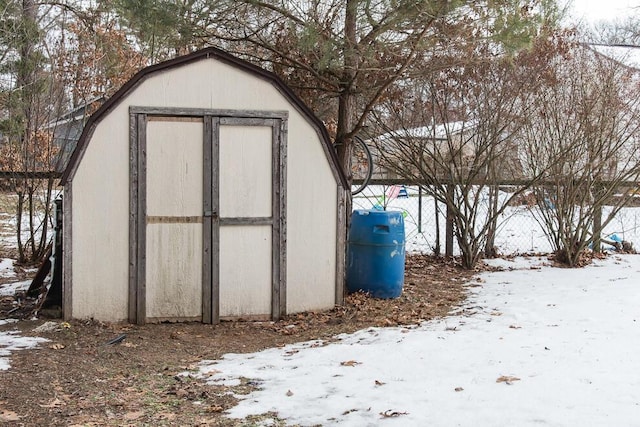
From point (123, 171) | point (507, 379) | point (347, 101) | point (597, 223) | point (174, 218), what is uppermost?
point (347, 101)

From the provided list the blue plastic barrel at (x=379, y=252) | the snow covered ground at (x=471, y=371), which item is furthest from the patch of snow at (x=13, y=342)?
the blue plastic barrel at (x=379, y=252)

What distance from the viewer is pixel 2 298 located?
7.94 meters

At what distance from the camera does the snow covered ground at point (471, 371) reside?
12.9ft

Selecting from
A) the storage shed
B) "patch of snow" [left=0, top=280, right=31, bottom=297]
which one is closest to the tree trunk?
the storage shed

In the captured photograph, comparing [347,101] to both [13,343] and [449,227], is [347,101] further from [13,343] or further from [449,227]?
[13,343]

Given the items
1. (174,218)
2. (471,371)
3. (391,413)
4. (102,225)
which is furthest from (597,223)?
(391,413)

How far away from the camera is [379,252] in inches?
313

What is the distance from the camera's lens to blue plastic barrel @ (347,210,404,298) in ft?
26.1

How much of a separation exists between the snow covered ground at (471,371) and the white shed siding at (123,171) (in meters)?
1.71

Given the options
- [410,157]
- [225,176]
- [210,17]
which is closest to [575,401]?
[225,176]

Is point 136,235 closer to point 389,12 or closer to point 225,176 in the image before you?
point 225,176

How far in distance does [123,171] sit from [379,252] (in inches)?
113

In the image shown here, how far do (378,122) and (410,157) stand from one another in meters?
0.69

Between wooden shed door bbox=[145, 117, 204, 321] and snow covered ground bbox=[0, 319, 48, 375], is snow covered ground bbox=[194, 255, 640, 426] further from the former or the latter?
snow covered ground bbox=[0, 319, 48, 375]
